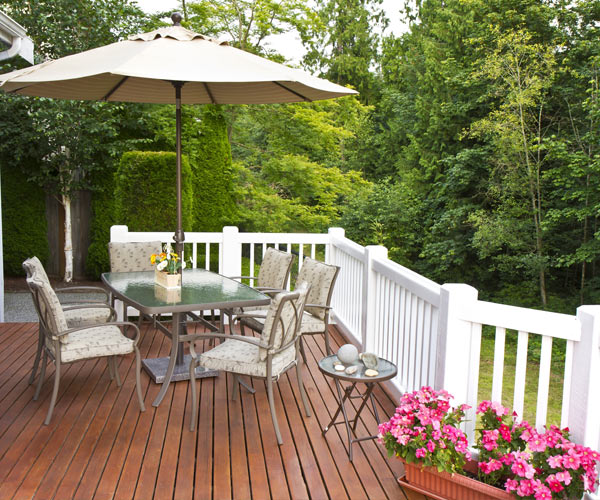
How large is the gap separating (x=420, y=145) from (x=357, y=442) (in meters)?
14.8

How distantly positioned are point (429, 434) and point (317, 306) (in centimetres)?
173

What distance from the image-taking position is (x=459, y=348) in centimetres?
278

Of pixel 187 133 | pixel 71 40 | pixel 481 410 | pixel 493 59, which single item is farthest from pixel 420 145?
pixel 481 410

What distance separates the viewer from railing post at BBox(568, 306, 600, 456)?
2.18 metres

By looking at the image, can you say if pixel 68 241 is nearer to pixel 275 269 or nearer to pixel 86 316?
pixel 86 316

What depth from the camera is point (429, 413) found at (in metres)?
2.52

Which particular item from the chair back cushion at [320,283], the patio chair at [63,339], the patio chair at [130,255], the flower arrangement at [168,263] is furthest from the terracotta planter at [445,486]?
the patio chair at [130,255]

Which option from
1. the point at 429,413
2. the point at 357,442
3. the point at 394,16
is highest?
the point at 394,16

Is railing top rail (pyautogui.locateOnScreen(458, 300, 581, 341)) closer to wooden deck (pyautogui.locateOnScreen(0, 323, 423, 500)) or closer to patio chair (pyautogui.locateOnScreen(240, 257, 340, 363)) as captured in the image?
wooden deck (pyautogui.locateOnScreen(0, 323, 423, 500))

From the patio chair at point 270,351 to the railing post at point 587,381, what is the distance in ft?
4.76

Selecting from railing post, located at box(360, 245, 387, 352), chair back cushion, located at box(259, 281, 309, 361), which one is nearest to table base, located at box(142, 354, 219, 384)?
chair back cushion, located at box(259, 281, 309, 361)

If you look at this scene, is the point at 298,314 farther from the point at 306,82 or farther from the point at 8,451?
the point at 8,451

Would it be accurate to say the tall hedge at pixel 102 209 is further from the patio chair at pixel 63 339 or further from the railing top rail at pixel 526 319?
the railing top rail at pixel 526 319

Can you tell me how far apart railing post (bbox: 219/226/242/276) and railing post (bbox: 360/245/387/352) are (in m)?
1.69
